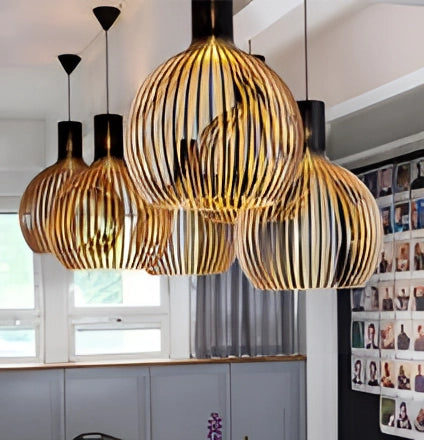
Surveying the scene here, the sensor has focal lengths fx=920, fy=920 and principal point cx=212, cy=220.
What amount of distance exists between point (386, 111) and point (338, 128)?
0.39 m

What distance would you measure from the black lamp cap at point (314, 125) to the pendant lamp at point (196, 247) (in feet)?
1.66

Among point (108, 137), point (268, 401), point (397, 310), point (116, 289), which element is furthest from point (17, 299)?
point (108, 137)

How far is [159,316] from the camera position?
20.1 feet

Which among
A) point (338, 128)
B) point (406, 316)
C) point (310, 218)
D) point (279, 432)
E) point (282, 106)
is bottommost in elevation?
point (279, 432)

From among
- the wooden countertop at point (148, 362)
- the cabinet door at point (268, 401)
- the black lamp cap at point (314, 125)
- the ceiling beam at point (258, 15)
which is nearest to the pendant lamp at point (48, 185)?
the ceiling beam at point (258, 15)

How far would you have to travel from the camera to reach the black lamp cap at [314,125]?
5.69ft

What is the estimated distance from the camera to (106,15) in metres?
3.71

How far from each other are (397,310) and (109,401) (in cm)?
249

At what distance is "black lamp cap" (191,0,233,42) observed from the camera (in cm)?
134

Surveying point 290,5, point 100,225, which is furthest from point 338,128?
point 100,225

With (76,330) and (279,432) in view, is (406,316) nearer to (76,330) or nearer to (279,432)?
(279,432)

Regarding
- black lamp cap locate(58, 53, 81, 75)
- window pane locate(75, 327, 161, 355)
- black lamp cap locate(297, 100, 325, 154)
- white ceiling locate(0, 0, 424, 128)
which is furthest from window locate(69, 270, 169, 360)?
black lamp cap locate(297, 100, 325, 154)

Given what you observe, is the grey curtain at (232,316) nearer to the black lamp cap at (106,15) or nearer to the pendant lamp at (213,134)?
the black lamp cap at (106,15)

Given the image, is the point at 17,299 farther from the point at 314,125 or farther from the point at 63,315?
the point at 314,125
